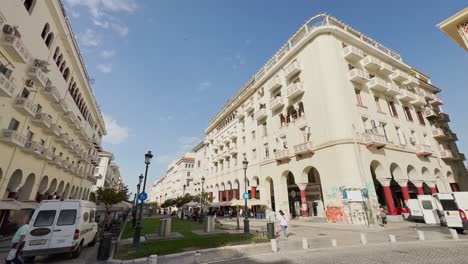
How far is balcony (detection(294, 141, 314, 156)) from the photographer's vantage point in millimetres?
22359

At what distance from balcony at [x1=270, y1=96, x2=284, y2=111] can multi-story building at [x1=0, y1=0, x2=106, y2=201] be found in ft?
79.5

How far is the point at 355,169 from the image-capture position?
19.0 metres

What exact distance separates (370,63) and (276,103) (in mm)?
11590

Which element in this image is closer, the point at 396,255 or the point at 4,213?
the point at 396,255

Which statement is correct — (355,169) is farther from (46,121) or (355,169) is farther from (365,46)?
(46,121)

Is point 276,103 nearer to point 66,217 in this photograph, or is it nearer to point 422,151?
point 422,151

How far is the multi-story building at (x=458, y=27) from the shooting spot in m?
7.07

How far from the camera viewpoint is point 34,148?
765 inches

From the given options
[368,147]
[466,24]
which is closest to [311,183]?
[368,147]

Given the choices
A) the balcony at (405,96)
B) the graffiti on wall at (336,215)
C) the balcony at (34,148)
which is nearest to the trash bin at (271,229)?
the graffiti on wall at (336,215)

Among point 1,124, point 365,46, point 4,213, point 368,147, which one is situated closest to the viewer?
point 1,124

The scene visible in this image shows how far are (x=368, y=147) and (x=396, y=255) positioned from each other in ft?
46.7

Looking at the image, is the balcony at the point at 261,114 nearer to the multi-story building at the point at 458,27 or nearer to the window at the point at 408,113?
the window at the point at 408,113

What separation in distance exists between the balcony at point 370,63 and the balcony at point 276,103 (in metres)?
10.2
